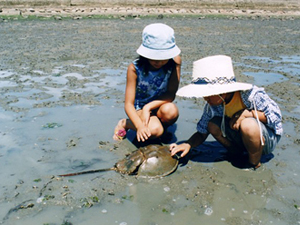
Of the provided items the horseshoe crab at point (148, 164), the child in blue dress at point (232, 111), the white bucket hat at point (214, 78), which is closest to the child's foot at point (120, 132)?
the horseshoe crab at point (148, 164)

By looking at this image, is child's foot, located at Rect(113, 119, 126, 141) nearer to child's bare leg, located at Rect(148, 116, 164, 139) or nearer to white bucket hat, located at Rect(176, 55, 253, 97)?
child's bare leg, located at Rect(148, 116, 164, 139)

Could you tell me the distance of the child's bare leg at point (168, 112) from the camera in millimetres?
3279

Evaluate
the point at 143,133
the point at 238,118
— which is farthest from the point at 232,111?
the point at 143,133

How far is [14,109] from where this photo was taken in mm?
4156

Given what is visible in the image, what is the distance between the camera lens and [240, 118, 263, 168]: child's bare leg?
264 centimetres

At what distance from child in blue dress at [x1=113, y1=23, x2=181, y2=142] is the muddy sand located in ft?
1.05

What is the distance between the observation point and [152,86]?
3389mm

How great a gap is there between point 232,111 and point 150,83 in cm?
92

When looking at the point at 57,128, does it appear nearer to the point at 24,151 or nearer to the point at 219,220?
the point at 24,151

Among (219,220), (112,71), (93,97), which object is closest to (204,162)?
(219,220)

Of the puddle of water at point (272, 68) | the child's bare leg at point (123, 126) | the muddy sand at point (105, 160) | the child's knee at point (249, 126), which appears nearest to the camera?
the muddy sand at point (105, 160)

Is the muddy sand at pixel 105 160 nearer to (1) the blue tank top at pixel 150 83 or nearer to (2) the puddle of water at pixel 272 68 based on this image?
(2) the puddle of water at pixel 272 68

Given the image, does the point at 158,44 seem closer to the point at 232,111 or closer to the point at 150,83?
the point at 150,83

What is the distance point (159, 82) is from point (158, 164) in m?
0.95
